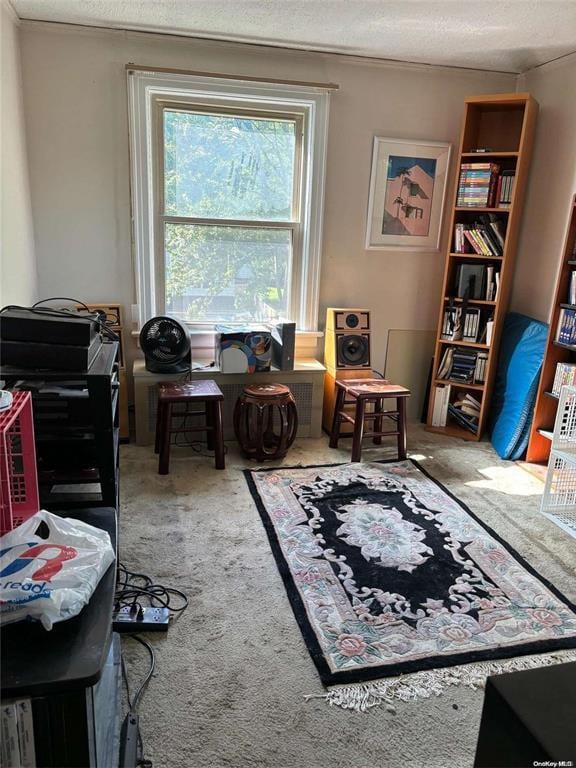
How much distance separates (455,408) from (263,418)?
1.51m

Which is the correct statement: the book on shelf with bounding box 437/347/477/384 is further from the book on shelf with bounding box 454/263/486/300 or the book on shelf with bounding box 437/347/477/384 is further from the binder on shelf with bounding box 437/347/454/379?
the book on shelf with bounding box 454/263/486/300

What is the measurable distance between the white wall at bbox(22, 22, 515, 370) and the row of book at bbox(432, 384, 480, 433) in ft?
1.89

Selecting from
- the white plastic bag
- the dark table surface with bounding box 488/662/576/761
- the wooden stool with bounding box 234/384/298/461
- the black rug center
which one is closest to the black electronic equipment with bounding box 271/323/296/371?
the wooden stool with bounding box 234/384/298/461

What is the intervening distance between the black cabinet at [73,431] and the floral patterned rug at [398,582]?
88 centimetres

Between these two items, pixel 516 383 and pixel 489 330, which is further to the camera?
pixel 489 330

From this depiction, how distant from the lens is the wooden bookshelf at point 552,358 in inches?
121

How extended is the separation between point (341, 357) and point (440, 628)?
6.85 ft

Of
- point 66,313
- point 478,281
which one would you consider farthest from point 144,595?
point 478,281

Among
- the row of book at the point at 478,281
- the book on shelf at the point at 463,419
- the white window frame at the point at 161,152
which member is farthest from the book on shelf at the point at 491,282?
the white window frame at the point at 161,152

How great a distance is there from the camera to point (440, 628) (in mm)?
1934

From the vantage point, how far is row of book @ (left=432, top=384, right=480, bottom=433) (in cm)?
388

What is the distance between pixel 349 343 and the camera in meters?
3.74

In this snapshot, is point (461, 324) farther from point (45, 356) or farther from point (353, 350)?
point (45, 356)

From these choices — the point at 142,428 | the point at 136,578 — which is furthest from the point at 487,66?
the point at 136,578
